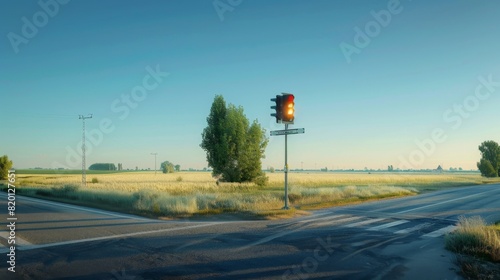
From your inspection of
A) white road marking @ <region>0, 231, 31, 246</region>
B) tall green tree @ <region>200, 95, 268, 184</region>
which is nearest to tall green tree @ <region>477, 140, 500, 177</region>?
tall green tree @ <region>200, 95, 268, 184</region>

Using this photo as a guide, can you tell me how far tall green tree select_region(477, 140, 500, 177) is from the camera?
9175 centimetres

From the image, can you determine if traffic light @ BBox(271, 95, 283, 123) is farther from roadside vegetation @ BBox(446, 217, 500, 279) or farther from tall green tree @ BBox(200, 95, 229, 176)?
tall green tree @ BBox(200, 95, 229, 176)

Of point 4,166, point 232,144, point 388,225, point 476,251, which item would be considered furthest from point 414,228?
point 4,166

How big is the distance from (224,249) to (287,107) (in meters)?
8.15

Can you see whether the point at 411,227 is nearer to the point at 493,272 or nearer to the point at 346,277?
the point at 493,272

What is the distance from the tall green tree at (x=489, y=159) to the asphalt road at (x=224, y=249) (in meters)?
96.1

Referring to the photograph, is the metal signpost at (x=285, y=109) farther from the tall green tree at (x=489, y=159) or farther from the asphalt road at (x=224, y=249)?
the tall green tree at (x=489, y=159)

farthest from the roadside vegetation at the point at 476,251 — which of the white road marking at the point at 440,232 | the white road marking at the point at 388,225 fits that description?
the white road marking at the point at 388,225

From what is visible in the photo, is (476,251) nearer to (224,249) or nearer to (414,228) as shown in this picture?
(414,228)

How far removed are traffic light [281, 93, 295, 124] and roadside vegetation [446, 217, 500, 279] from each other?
7646mm

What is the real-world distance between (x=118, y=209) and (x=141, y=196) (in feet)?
8.20

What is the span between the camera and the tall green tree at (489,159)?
3612 inches

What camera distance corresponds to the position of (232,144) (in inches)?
1470

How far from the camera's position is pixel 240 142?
37.6 meters
